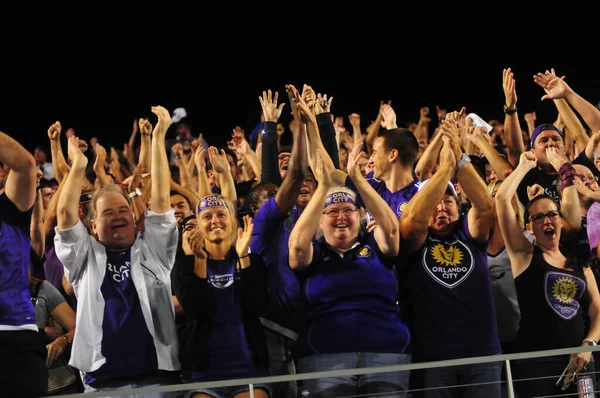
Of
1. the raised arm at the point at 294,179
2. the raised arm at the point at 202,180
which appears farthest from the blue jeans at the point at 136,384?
the raised arm at the point at 202,180

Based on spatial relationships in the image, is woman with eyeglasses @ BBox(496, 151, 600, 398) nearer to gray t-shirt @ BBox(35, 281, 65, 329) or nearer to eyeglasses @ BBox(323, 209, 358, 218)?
eyeglasses @ BBox(323, 209, 358, 218)

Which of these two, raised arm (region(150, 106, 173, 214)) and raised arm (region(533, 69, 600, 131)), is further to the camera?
raised arm (region(533, 69, 600, 131))

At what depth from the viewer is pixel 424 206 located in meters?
4.23

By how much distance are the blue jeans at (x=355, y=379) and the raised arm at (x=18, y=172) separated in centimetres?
137

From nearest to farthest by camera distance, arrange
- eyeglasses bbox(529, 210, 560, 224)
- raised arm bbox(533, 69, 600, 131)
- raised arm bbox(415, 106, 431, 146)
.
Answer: eyeglasses bbox(529, 210, 560, 224), raised arm bbox(533, 69, 600, 131), raised arm bbox(415, 106, 431, 146)

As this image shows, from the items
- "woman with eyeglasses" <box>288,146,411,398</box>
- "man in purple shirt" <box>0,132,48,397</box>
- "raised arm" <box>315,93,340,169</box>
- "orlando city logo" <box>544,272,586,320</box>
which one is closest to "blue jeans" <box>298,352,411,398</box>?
"woman with eyeglasses" <box>288,146,411,398</box>

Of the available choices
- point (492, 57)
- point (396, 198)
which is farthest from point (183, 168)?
point (492, 57)

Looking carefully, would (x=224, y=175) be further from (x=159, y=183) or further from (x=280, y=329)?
(x=280, y=329)

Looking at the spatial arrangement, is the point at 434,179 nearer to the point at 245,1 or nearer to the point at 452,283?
the point at 452,283

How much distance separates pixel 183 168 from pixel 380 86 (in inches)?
155

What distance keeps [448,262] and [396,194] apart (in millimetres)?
642

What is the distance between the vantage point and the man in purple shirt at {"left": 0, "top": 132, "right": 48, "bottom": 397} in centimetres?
366

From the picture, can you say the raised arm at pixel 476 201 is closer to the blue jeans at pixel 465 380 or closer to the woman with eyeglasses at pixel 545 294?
the woman with eyeglasses at pixel 545 294

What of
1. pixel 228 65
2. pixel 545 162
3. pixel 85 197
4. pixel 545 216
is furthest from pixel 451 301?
pixel 228 65
